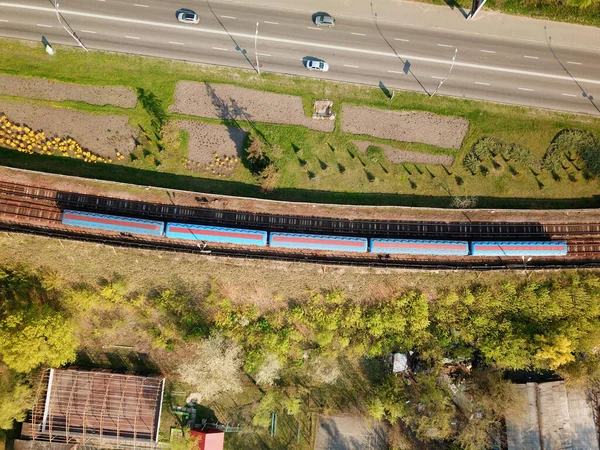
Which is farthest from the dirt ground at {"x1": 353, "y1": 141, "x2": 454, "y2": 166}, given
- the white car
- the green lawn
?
the white car

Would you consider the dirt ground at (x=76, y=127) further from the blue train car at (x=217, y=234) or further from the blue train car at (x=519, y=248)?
the blue train car at (x=519, y=248)

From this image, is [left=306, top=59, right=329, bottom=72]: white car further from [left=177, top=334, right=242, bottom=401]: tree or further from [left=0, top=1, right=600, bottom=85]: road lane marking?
[left=177, top=334, right=242, bottom=401]: tree

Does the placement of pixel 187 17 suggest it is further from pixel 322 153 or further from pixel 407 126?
pixel 407 126

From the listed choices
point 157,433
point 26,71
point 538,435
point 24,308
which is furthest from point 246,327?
point 26,71

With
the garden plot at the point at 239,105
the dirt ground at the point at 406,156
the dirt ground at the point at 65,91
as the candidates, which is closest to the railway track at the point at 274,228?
the dirt ground at the point at 406,156

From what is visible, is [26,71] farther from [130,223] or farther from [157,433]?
[157,433]
